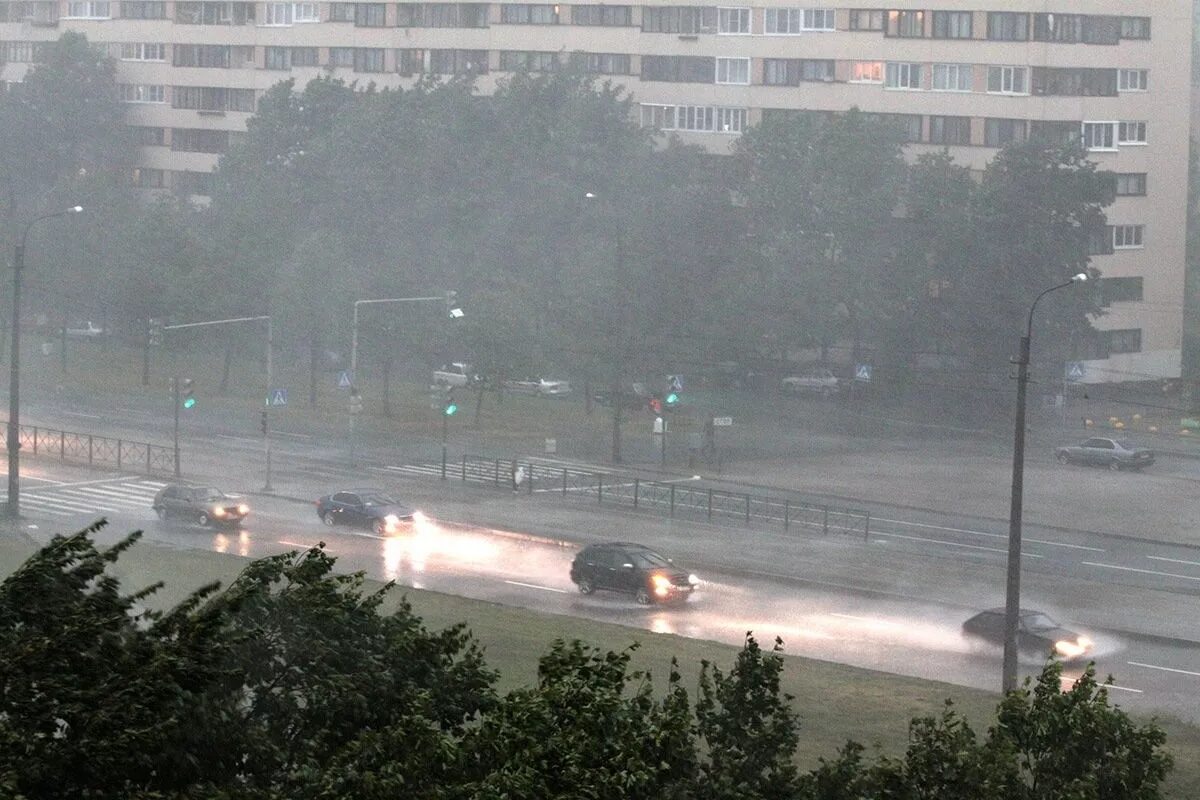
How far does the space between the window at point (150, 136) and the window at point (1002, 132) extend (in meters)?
50.0

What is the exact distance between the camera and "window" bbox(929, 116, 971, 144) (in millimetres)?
83125

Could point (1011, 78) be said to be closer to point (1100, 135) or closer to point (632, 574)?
point (1100, 135)

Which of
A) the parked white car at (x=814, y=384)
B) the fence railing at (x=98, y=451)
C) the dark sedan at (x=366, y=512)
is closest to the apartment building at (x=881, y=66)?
the parked white car at (x=814, y=384)

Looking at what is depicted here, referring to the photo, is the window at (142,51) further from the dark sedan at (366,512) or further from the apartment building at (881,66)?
the dark sedan at (366,512)

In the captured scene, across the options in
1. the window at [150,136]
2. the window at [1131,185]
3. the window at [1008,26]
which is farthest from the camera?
the window at [150,136]

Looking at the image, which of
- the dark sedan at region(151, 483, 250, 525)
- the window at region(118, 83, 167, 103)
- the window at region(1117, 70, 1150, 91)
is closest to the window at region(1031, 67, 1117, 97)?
the window at region(1117, 70, 1150, 91)

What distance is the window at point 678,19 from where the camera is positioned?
90500 mm

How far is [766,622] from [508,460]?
23109 mm

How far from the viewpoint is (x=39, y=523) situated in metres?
46.4

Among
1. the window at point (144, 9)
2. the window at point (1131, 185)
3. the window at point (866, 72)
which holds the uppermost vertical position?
the window at point (144, 9)

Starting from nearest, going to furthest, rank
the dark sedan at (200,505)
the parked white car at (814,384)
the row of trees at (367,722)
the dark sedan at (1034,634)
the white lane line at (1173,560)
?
1. the row of trees at (367,722)
2. the dark sedan at (1034,634)
3. the white lane line at (1173,560)
4. the dark sedan at (200,505)
5. the parked white car at (814,384)

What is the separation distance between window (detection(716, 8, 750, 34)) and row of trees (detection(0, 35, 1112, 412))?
633 centimetres

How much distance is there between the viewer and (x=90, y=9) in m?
111

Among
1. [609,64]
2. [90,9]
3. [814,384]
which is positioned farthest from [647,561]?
[90,9]
